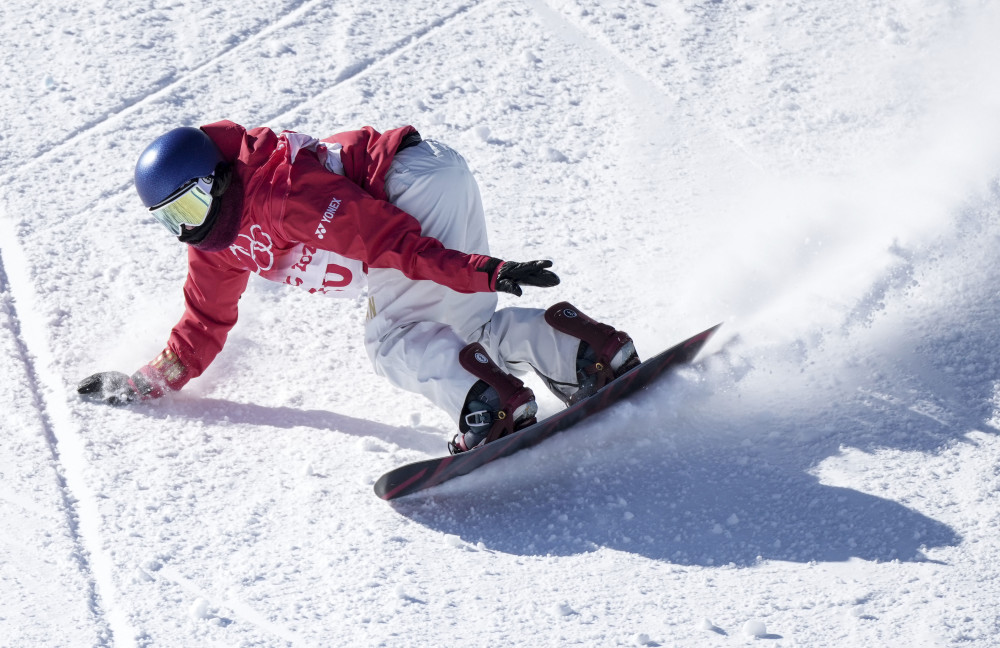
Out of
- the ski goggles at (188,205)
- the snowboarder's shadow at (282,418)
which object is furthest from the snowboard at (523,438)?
the ski goggles at (188,205)

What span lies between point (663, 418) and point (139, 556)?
187cm

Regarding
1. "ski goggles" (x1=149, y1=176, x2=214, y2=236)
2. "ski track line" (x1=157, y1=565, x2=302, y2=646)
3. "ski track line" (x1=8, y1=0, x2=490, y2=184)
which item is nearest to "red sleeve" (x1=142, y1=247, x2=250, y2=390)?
"ski goggles" (x1=149, y1=176, x2=214, y2=236)

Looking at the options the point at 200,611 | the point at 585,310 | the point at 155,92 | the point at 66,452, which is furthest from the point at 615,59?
the point at 200,611

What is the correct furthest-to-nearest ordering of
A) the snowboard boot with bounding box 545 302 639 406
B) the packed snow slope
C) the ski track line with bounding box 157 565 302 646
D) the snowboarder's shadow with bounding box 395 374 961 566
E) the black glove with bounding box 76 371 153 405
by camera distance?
1. the black glove with bounding box 76 371 153 405
2. the snowboard boot with bounding box 545 302 639 406
3. the snowboarder's shadow with bounding box 395 374 961 566
4. the packed snow slope
5. the ski track line with bounding box 157 565 302 646

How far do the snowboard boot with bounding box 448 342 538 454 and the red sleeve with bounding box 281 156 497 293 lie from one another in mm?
275

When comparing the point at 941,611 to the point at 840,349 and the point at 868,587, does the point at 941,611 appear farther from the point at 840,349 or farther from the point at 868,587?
the point at 840,349

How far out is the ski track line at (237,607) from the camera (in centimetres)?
343

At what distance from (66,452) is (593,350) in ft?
6.50

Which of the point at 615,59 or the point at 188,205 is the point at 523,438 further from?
the point at 615,59

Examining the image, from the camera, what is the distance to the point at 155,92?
6609 mm

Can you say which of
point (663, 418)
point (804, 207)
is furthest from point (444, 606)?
point (804, 207)

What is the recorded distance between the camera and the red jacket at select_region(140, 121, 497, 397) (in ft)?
12.4

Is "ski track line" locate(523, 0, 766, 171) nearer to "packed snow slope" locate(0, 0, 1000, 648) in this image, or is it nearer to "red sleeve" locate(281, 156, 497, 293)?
"packed snow slope" locate(0, 0, 1000, 648)

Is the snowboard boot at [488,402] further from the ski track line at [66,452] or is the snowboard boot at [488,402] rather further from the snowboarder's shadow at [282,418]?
the ski track line at [66,452]
